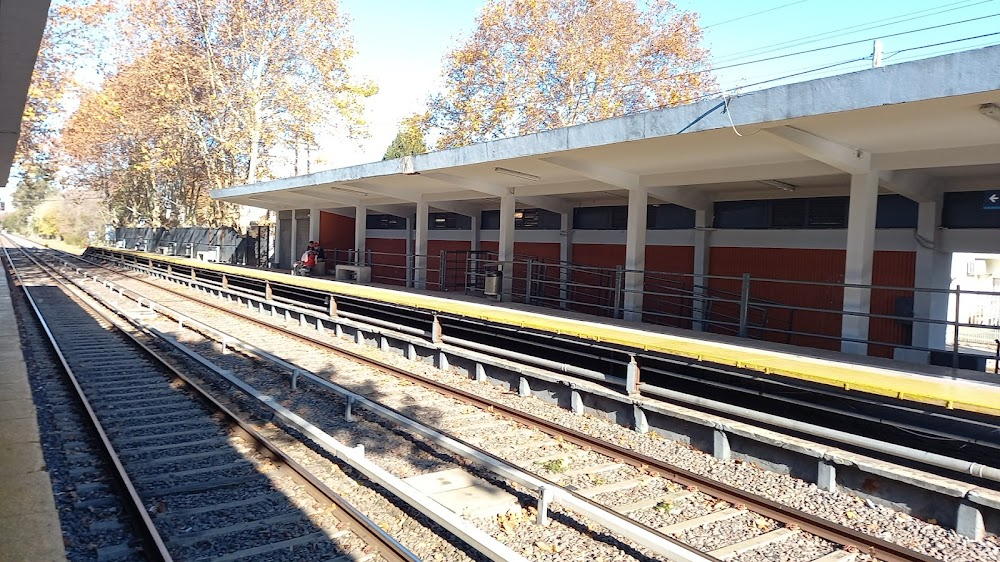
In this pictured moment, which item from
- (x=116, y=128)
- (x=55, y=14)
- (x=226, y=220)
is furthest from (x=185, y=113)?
(x=226, y=220)

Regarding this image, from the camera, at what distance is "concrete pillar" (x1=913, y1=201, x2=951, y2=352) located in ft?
32.9

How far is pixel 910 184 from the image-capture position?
9469 millimetres

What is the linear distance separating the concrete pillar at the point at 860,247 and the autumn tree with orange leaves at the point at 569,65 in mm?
24690

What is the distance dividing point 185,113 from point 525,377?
3004cm

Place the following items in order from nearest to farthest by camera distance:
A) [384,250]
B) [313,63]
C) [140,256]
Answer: [384,250]
[313,63]
[140,256]

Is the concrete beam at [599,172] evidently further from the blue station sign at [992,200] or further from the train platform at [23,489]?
the train platform at [23,489]

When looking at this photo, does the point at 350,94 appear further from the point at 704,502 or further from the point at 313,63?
the point at 704,502

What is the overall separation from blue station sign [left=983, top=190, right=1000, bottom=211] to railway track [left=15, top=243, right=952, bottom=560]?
6.98 metres

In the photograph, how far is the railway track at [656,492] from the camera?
487cm

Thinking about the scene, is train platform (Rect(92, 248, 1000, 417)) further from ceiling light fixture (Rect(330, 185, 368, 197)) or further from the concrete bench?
the concrete bench

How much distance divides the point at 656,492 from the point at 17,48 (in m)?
6.60

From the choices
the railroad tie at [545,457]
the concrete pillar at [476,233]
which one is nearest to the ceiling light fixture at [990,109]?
the railroad tie at [545,457]

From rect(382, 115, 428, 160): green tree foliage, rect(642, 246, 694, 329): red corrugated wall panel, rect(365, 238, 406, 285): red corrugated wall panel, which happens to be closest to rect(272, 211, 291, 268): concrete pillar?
rect(365, 238, 406, 285): red corrugated wall panel

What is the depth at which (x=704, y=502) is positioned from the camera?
572 centimetres
